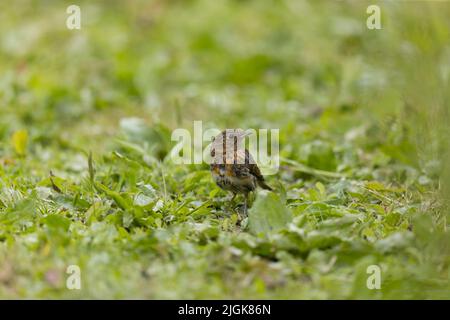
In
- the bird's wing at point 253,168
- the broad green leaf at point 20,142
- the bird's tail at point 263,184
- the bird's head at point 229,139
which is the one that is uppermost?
the broad green leaf at point 20,142

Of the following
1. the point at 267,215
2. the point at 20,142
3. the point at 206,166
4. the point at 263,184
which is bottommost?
the point at 267,215

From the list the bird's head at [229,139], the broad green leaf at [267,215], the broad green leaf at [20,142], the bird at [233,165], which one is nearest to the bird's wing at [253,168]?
the bird at [233,165]

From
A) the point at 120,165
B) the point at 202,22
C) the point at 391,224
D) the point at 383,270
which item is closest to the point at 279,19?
the point at 202,22

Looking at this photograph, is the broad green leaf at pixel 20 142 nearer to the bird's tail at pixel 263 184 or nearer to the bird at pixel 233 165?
the bird at pixel 233 165

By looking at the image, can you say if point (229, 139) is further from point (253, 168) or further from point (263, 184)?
point (263, 184)

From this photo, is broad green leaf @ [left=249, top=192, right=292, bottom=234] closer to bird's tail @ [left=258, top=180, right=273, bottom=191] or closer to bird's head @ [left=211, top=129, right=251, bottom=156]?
bird's head @ [left=211, top=129, right=251, bottom=156]

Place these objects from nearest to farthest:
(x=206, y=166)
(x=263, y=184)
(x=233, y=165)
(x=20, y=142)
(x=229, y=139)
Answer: (x=233, y=165) → (x=229, y=139) → (x=263, y=184) → (x=206, y=166) → (x=20, y=142)

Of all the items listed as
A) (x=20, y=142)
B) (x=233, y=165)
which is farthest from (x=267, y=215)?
(x=20, y=142)
